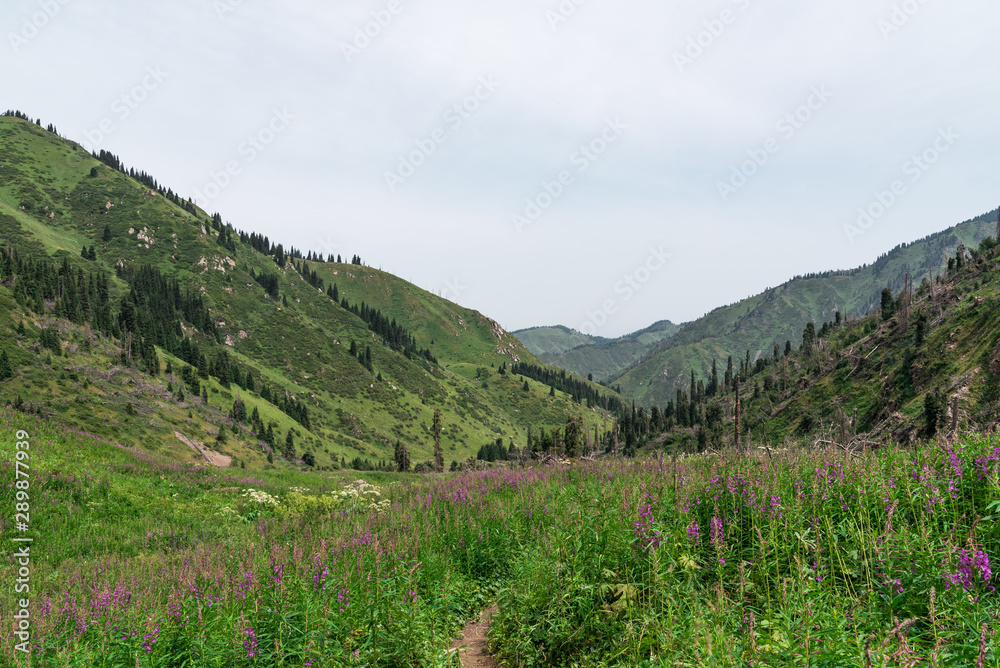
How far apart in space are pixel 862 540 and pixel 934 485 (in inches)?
58.1

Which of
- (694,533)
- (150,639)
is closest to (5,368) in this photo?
(150,639)

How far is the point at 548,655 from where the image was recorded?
5129 mm

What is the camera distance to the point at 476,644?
6195 millimetres


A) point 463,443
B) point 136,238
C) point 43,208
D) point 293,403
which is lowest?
point 463,443

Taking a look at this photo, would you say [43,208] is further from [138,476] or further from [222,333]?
[138,476]

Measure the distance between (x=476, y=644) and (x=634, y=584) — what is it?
265 centimetres

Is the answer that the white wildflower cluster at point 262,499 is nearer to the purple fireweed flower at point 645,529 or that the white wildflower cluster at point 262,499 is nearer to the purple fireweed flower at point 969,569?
the purple fireweed flower at point 645,529

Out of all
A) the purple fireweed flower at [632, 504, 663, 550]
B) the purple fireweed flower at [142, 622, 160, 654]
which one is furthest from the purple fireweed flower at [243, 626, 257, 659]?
the purple fireweed flower at [632, 504, 663, 550]

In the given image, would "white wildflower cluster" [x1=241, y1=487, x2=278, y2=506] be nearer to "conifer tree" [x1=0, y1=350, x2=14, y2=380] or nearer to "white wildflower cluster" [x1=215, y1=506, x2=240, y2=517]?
"white wildflower cluster" [x1=215, y1=506, x2=240, y2=517]

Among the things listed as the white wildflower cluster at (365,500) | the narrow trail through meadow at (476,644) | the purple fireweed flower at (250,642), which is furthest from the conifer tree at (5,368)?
the narrow trail through meadow at (476,644)

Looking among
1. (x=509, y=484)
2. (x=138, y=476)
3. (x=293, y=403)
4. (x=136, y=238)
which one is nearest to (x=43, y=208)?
(x=136, y=238)

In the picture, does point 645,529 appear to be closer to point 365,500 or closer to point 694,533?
point 694,533

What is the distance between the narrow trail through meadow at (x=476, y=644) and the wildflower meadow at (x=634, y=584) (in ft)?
0.56

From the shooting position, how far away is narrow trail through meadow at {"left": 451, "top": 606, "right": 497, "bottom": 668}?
5684 mm
